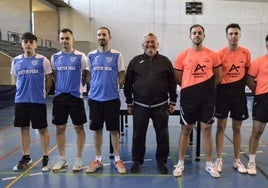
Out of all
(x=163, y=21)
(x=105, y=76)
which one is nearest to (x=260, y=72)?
(x=105, y=76)

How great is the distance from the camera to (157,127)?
3664mm

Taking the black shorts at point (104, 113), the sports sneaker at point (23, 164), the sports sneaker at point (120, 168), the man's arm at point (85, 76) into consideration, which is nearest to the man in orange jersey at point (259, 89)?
the sports sneaker at point (120, 168)

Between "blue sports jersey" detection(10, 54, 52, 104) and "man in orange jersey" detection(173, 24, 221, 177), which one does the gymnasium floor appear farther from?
"blue sports jersey" detection(10, 54, 52, 104)

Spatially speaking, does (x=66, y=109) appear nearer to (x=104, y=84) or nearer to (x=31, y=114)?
(x=31, y=114)

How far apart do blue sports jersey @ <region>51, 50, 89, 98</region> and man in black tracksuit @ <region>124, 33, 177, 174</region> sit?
0.59m

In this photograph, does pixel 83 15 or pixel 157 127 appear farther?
pixel 83 15

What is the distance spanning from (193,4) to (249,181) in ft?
40.0

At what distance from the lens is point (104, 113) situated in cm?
365

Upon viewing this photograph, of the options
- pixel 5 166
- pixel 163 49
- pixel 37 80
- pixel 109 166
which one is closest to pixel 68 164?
pixel 109 166

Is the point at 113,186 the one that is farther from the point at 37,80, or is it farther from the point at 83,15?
A: the point at 83,15

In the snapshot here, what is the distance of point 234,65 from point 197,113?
70 cm

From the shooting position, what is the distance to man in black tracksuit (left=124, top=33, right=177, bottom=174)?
3.57 metres

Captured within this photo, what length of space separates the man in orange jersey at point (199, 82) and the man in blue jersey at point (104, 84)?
0.78 meters

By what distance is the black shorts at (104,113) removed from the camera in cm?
361
